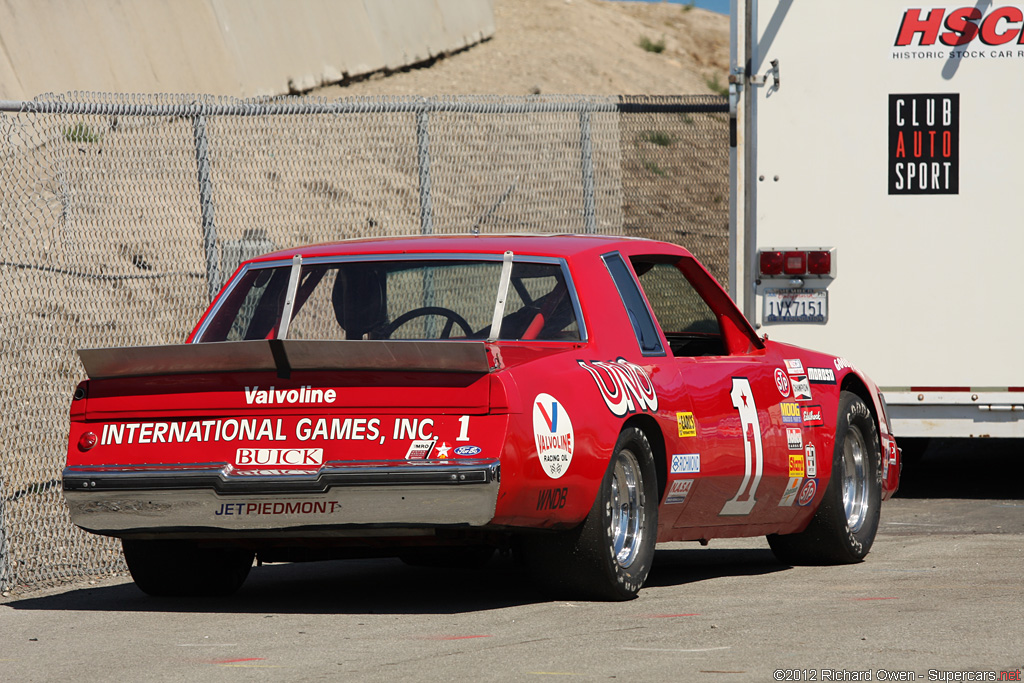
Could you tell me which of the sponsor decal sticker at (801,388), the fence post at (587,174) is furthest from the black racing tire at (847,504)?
the fence post at (587,174)

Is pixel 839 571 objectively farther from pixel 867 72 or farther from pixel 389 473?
pixel 867 72

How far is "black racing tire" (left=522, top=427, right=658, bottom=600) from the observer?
254 inches

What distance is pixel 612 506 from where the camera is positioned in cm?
663

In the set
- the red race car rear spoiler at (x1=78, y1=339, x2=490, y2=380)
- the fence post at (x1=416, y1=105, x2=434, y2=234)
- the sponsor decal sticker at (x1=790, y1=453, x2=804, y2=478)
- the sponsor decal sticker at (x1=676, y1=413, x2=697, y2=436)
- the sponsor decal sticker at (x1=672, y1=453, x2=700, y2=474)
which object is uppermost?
the fence post at (x1=416, y1=105, x2=434, y2=234)

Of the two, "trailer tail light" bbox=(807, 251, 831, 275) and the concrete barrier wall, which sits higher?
the concrete barrier wall

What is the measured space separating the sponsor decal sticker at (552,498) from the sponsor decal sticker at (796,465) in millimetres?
1959

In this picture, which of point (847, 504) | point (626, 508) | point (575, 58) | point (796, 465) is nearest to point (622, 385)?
point (626, 508)

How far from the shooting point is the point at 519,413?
6059 millimetres

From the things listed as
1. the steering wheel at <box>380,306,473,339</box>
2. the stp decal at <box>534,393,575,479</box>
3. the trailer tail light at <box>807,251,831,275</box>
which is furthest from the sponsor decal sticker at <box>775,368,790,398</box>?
the trailer tail light at <box>807,251,831,275</box>

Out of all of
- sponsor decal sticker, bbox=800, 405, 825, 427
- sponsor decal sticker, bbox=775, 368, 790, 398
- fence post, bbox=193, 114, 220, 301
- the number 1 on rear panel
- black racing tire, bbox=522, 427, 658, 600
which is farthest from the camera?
fence post, bbox=193, 114, 220, 301

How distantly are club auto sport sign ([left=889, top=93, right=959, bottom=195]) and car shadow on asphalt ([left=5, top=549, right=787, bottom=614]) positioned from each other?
10.1 feet

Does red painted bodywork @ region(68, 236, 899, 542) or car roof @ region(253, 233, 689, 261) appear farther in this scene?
car roof @ region(253, 233, 689, 261)

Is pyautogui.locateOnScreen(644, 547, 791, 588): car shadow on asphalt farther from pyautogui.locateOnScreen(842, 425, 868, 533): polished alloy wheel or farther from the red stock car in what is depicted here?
pyautogui.locateOnScreen(842, 425, 868, 533): polished alloy wheel

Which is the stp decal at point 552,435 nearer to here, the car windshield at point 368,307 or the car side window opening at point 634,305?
the car windshield at point 368,307
